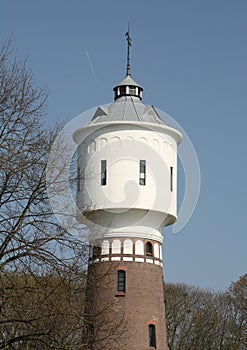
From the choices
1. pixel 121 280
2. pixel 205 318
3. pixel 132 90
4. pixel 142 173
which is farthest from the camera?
pixel 205 318

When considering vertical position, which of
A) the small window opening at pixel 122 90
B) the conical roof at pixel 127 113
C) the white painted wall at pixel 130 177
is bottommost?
the white painted wall at pixel 130 177

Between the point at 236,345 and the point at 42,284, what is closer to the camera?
the point at 42,284

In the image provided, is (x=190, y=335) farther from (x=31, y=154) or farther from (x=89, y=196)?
(x=31, y=154)

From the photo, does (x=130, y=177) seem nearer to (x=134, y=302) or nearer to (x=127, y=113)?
(x=127, y=113)

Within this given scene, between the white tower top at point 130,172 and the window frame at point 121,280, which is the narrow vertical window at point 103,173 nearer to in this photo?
the white tower top at point 130,172

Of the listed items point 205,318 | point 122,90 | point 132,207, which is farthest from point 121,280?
point 205,318

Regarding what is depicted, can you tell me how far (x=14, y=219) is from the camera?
1303 centimetres

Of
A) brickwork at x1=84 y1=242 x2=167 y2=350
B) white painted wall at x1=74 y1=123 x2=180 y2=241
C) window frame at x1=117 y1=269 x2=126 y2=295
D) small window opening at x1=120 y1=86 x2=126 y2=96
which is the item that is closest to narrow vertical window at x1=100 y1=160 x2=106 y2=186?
white painted wall at x1=74 y1=123 x2=180 y2=241

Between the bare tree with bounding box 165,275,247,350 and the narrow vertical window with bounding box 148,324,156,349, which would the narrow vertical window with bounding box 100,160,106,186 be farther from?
the bare tree with bounding box 165,275,247,350

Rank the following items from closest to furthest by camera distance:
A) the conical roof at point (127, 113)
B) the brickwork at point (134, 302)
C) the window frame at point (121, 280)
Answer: the brickwork at point (134, 302)
the window frame at point (121, 280)
the conical roof at point (127, 113)

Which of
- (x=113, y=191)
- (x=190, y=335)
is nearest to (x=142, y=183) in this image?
(x=113, y=191)

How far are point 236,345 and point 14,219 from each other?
2900 centimetres

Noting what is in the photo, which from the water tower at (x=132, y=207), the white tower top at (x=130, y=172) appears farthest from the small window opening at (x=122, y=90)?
the water tower at (x=132, y=207)

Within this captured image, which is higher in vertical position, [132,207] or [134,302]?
[132,207]
